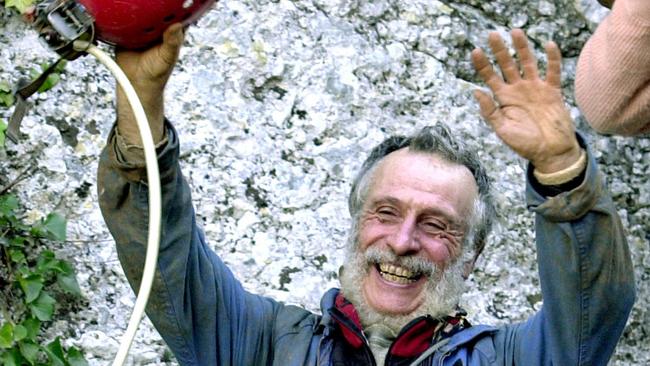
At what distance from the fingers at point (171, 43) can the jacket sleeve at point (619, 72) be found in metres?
0.78

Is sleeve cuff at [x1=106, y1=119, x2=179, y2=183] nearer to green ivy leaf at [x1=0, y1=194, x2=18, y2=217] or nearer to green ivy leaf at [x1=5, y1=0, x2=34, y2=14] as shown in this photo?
green ivy leaf at [x1=0, y1=194, x2=18, y2=217]

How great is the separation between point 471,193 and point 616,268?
65 centimetres

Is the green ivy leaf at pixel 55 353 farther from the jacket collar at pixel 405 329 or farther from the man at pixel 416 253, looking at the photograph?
the jacket collar at pixel 405 329

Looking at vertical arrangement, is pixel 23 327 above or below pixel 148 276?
below

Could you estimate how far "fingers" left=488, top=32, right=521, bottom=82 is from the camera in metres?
2.40

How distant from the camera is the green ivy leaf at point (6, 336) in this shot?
11.0 ft

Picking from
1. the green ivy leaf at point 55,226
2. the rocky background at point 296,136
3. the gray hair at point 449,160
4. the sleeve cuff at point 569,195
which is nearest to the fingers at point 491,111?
the sleeve cuff at point 569,195

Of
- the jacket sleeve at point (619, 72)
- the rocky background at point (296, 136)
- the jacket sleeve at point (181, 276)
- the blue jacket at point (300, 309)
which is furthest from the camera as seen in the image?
the rocky background at point (296, 136)

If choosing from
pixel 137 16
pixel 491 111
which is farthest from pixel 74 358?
pixel 491 111

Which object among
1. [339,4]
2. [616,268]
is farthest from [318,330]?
[339,4]

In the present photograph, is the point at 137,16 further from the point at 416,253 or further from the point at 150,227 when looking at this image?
the point at 416,253

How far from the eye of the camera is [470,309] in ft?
12.2

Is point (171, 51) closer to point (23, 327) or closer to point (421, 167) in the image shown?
point (421, 167)

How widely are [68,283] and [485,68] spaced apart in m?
1.39
